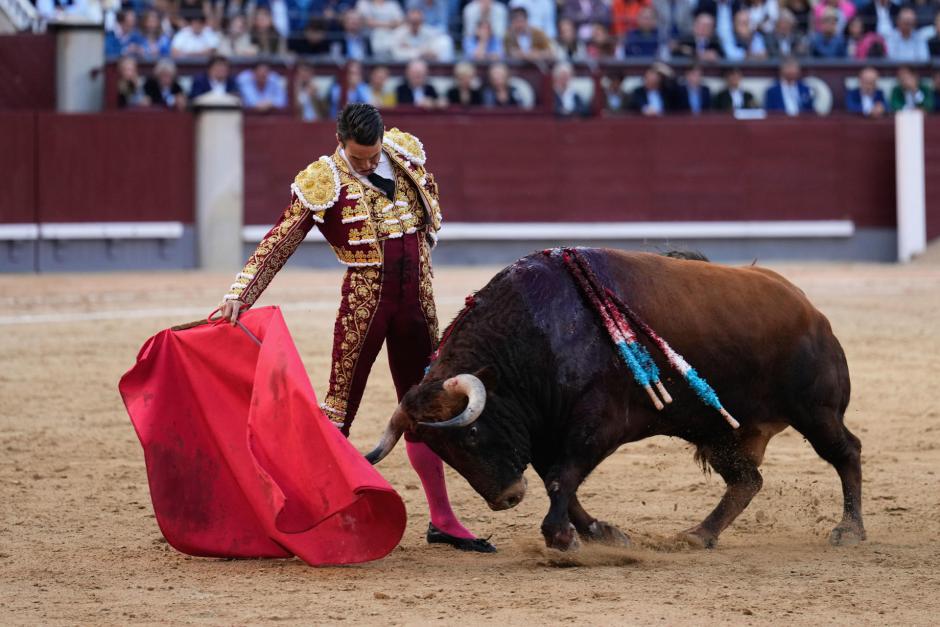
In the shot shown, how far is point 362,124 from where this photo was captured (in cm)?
375

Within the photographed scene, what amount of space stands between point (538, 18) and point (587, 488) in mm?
8222

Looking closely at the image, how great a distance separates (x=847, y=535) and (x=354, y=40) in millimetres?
8505

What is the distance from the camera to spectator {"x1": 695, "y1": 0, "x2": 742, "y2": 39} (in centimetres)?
1287

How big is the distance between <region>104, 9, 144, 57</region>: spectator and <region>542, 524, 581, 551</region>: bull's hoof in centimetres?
885

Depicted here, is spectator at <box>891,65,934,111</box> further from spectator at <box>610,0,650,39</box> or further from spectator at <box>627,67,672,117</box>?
spectator at <box>610,0,650,39</box>

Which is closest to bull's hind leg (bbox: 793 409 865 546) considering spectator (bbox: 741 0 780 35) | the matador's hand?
the matador's hand

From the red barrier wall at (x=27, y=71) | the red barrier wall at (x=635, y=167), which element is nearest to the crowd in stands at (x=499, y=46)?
the red barrier wall at (x=635, y=167)

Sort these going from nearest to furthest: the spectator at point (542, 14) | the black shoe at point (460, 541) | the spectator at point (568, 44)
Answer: the black shoe at point (460, 541), the spectator at point (568, 44), the spectator at point (542, 14)

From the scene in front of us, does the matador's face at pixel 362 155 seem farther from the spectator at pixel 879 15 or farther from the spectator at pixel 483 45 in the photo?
the spectator at pixel 879 15

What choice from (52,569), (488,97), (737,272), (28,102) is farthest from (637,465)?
(28,102)

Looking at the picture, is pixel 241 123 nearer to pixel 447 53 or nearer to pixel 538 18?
pixel 447 53

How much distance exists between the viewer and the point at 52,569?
3727 millimetres

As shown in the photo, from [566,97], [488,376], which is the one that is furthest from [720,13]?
[488,376]

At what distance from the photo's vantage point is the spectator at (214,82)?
38.1 ft
